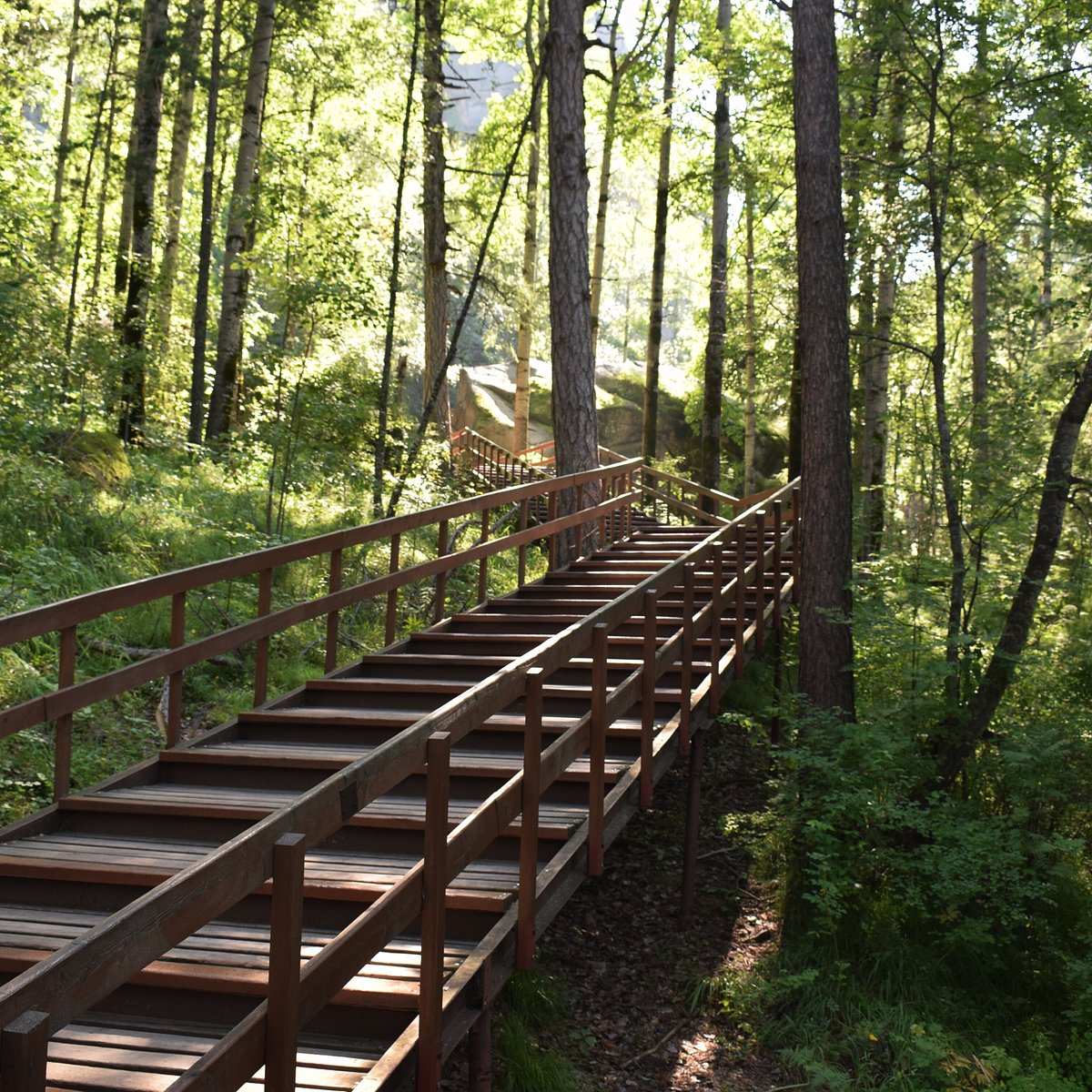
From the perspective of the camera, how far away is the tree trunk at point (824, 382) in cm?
849

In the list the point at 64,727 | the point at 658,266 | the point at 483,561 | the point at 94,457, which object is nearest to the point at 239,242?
the point at 94,457

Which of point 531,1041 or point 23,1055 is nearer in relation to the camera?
point 23,1055

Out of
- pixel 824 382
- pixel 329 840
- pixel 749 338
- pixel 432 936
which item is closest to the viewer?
pixel 432 936

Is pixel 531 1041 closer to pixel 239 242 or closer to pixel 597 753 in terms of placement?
pixel 597 753

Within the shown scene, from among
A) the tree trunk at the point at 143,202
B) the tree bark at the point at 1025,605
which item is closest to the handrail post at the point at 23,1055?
the tree bark at the point at 1025,605

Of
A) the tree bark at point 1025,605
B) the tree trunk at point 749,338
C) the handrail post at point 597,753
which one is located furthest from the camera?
the tree trunk at point 749,338

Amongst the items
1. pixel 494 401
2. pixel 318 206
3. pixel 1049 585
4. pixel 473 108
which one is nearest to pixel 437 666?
pixel 1049 585

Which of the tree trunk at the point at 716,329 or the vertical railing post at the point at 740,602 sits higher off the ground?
the tree trunk at the point at 716,329

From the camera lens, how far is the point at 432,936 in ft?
10.8

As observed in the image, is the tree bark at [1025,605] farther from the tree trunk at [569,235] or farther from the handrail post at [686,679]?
the tree trunk at [569,235]

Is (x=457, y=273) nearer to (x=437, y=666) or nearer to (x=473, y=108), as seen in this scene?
(x=437, y=666)

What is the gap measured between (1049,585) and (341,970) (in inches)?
256

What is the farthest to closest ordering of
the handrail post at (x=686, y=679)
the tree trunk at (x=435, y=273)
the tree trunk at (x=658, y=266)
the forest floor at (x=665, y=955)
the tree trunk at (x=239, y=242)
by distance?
the tree trunk at (x=658, y=266) < the tree trunk at (x=435, y=273) < the tree trunk at (x=239, y=242) < the handrail post at (x=686, y=679) < the forest floor at (x=665, y=955)

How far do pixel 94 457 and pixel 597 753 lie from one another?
8.05m
